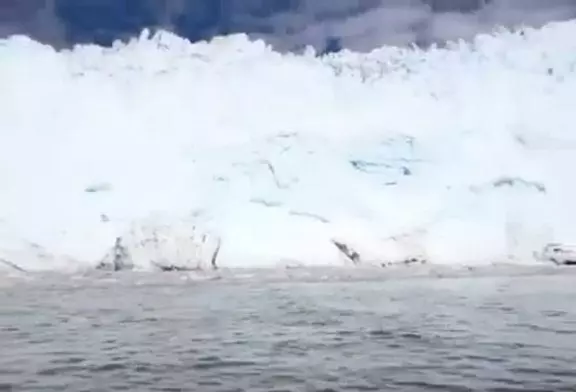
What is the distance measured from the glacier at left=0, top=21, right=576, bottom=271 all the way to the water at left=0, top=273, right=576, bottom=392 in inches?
2.6

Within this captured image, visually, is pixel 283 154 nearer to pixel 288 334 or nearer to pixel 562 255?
pixel 288 334

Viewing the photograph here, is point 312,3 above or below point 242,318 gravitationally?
above

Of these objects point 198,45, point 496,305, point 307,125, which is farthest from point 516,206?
point 198,45

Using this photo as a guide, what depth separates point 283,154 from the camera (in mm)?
2250

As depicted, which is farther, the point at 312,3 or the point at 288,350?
the point at 312,3

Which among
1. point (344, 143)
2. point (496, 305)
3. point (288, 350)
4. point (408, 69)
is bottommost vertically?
point (288, 350)

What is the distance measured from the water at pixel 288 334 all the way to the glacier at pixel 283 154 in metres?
0.07

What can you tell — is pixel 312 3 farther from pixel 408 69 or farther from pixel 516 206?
pixel 516 206

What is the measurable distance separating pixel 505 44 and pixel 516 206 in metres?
0.41

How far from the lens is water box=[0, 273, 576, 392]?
209 cm

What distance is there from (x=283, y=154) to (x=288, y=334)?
0.45 metres

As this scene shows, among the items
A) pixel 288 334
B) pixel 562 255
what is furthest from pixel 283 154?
pixel 562 255

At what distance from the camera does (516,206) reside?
2229 mm

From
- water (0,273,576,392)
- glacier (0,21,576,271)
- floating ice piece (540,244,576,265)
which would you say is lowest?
water (0,273,576,392)
